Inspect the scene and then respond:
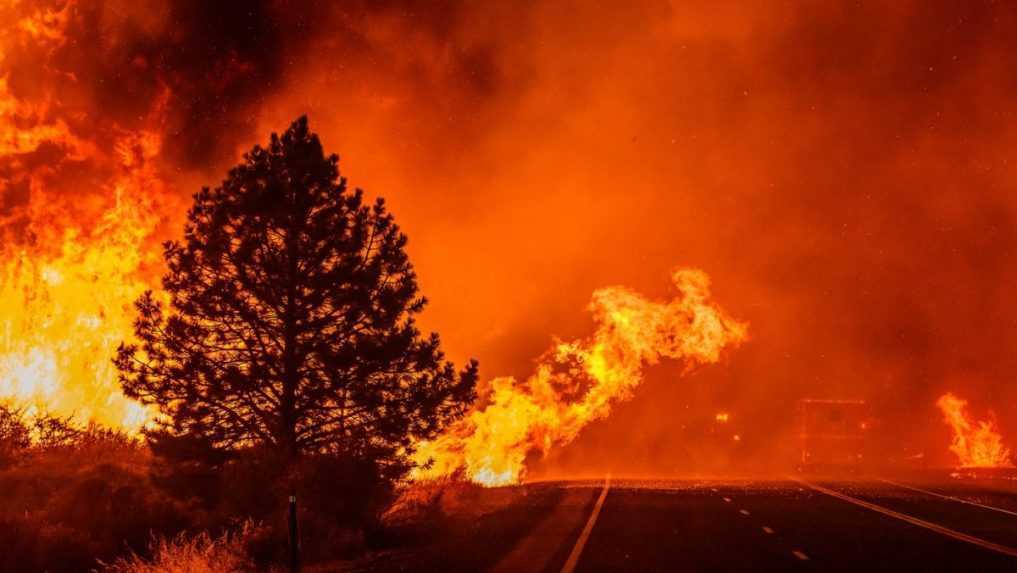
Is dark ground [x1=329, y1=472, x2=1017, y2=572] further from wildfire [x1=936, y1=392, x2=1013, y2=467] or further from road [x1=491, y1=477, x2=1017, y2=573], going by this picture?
wildfire [x1=936, y1=392, x2=1013, y2=467]

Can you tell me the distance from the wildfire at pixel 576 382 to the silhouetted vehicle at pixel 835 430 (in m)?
6.29

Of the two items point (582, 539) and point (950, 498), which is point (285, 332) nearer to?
point (582, 539)

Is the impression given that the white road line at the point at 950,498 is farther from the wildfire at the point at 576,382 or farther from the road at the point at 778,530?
the wildfire at the point at 576,382

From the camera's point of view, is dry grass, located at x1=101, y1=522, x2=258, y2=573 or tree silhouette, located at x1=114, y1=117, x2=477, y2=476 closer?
dry grass, located at x1=101, y1=522, x2=258, y2=573

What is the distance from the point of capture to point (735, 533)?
883 inches

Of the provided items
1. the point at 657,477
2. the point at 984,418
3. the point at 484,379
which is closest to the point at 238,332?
the point at 657,477

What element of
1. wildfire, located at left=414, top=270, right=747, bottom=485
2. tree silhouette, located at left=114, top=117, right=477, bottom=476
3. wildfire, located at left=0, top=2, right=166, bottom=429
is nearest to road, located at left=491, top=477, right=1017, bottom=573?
wildfire, located at left=414, top=270, right=747, bottom=485

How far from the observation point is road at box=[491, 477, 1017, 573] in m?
17.4

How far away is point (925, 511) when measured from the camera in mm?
27844

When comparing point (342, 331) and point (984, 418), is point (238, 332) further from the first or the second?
point (984, 418)

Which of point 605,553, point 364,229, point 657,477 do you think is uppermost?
point 364,229

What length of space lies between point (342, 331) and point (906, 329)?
66.6m

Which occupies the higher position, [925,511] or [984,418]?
[984,418]

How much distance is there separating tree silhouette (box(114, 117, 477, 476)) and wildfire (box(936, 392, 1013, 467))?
146ft
